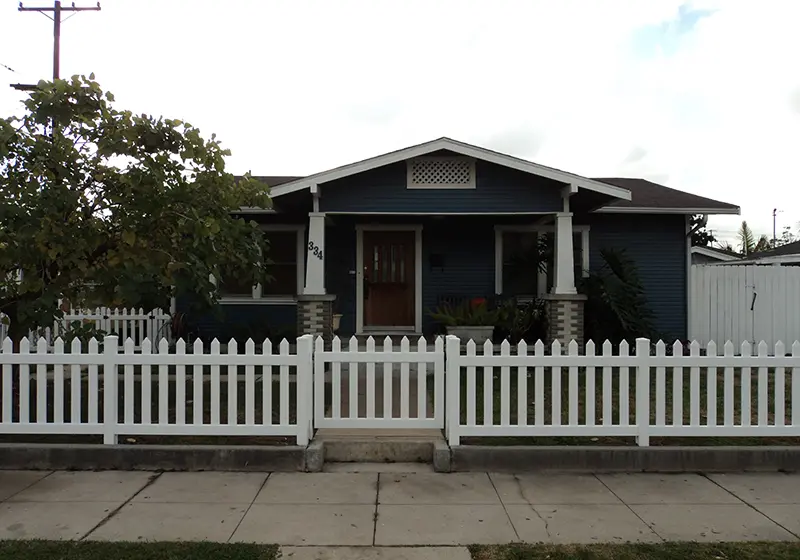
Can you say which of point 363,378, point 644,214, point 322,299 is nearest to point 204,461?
point 363,378

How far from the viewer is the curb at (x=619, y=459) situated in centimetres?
485

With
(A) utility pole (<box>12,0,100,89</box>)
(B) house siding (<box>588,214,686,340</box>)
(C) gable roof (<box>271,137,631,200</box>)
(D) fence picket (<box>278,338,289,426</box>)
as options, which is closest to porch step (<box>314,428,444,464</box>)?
(D) fence picket (<box>278,338,289,426</box>)

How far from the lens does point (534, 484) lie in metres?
4.56

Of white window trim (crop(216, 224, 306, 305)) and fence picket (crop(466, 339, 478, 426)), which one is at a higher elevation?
white window trim (crop(216, 224, 306, 305))

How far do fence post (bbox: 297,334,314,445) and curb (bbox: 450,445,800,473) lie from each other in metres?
1.27

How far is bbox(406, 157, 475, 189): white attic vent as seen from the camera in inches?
388

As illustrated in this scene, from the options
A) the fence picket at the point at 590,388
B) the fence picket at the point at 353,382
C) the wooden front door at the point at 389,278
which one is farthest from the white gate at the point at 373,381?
the wooden front door at the point at 389,278

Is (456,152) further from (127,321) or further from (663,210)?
(127,321)

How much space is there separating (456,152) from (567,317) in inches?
132

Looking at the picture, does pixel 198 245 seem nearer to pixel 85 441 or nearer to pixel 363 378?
pixel 85 441

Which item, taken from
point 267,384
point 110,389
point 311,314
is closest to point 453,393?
point 267,384

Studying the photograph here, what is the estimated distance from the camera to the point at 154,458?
484 cm

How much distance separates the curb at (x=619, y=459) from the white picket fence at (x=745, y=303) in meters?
7.64

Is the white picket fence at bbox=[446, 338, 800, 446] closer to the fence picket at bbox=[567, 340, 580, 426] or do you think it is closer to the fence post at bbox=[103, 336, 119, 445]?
the fence picket at bbox=[567, 340, 580, 426]
